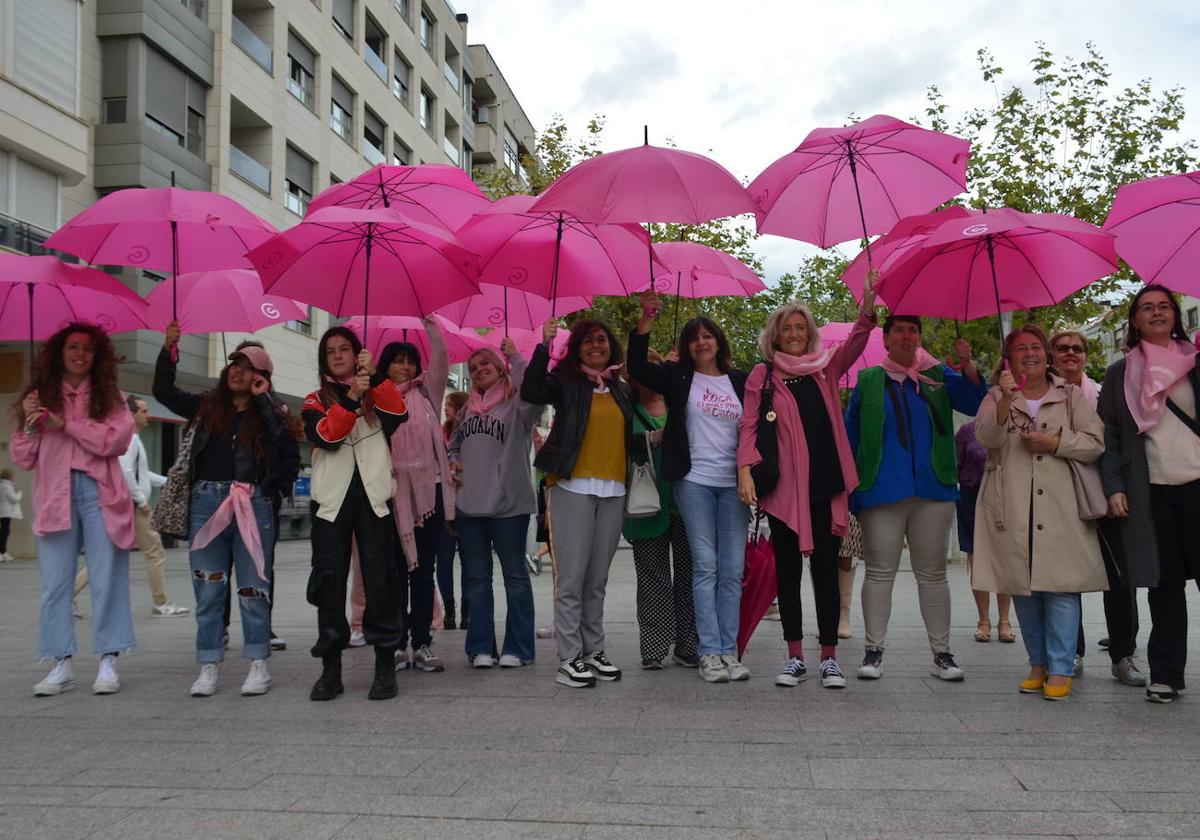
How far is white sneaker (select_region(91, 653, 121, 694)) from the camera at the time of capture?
6.12 m

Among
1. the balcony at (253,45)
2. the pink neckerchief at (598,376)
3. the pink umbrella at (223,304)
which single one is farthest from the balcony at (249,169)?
the pink neckerchief at (598,376)

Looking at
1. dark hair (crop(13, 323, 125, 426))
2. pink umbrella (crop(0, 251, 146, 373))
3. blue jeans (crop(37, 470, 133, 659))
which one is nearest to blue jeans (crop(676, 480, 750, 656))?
blue jeans (crop(37, 470, 133, 659))

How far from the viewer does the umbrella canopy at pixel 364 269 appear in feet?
20.7

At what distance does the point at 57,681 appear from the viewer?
6.19 meters

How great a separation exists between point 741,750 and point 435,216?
13.6 feet

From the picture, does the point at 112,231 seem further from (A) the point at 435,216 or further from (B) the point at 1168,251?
(B) the point at 1168,251

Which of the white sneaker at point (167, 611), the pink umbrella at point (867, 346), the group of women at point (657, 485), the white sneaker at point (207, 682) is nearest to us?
the group of women at point (657, 485)

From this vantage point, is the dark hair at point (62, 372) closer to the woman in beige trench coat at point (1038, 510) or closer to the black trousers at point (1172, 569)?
the woman in beige trench coat at point (1038, 510)

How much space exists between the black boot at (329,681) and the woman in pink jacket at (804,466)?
7.80 feet

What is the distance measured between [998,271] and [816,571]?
209 cm

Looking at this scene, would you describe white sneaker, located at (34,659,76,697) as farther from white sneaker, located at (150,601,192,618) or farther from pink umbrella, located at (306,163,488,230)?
white sneaker, located at (150,601,192,618)

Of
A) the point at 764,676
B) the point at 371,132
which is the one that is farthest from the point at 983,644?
the point at 371,132

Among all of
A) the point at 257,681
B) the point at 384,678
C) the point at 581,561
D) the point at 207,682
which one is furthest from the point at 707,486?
the point at 207,682

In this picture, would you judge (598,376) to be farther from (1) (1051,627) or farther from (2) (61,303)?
(2) (61,303)
